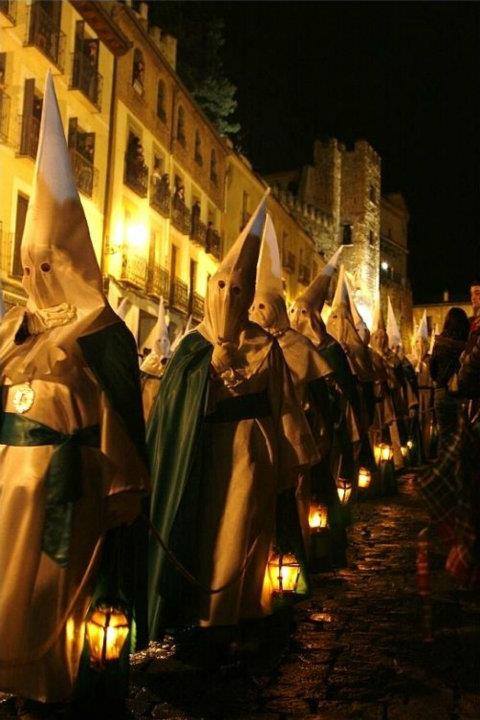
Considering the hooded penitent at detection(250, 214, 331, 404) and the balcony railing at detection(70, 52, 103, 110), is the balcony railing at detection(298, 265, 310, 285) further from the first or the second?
the hooded penitent at detection(250, 214, 331, 404)

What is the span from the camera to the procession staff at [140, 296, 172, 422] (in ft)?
34.1

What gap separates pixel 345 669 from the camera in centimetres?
464

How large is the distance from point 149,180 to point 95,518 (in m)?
24.3

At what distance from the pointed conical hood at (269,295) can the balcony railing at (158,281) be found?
1980 cm

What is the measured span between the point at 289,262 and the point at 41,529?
39109 millimetres

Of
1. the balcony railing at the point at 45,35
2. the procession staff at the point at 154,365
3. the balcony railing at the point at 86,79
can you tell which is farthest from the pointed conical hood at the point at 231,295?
the balcony railing at the point at 86,79

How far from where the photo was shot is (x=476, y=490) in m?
3.63

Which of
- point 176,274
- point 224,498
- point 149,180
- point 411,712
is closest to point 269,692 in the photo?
point 411,712

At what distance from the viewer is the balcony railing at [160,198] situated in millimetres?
27109

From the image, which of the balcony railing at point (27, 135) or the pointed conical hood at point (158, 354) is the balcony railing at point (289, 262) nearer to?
the balcony railing at point (27, 135)

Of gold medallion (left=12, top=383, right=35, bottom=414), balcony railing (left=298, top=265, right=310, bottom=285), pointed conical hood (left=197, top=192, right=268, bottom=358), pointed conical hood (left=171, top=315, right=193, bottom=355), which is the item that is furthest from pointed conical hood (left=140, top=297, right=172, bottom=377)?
balcony railing (left=298, top=265, right=310, bottom=285)

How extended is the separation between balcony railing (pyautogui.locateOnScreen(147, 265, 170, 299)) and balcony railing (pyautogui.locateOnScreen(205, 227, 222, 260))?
4.51 m

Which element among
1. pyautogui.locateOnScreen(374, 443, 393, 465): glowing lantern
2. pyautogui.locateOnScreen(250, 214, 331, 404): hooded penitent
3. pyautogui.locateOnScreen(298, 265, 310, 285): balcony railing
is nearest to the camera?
pyautogui.locateOnScreen(250, 214, 331, 404): hooded penitent

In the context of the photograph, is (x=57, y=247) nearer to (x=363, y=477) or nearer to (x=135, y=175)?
(x=363, y=477)
